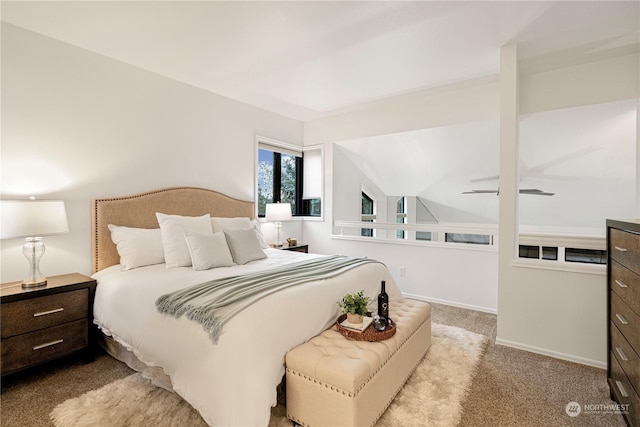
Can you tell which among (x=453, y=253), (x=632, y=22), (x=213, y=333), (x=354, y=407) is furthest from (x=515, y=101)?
(x=213, y=333)

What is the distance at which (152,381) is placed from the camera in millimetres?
2098

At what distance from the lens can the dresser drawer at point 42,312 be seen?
203 centimetres

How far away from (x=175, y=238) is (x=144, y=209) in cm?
61

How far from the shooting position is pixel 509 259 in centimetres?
278

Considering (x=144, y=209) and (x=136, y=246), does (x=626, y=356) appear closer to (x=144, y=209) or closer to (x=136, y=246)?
(x=136, y=246)

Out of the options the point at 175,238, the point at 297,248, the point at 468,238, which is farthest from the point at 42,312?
the point at 468,238

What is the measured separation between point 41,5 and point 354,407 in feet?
10.6

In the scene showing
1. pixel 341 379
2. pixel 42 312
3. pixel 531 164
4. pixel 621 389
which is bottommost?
pixel 621 389

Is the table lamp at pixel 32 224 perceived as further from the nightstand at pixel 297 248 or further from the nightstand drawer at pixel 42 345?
the nightstand at pixel 297 248

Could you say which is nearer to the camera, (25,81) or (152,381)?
(152,381)

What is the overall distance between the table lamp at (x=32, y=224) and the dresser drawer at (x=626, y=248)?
3527 millimetres

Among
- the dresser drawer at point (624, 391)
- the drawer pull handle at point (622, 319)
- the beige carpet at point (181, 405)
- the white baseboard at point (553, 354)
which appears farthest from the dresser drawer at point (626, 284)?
the beige carpet at point (181, 405)

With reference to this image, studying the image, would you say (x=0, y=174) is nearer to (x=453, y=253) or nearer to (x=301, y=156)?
(x=301, y=156)

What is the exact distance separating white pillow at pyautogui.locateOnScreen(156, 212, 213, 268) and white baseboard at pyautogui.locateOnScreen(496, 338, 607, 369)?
2.85 metres
